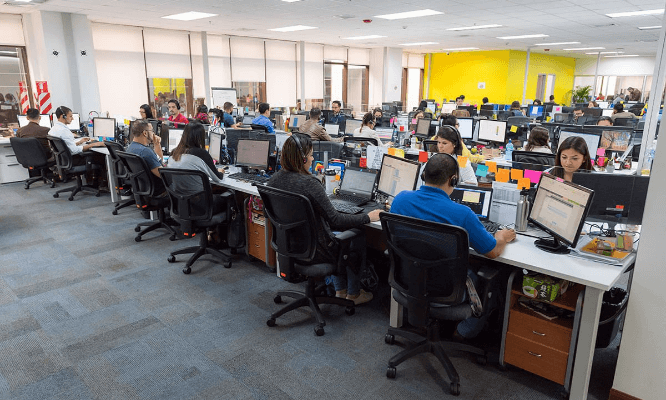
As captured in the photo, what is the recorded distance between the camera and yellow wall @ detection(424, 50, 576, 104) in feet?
53.0

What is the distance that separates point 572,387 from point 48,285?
372cm

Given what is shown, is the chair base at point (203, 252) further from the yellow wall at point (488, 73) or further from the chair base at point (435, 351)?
the yellow wall at point (488, 73)

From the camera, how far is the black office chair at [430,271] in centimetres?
205

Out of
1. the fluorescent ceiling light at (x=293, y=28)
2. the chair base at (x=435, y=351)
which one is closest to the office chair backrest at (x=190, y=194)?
the chair base at (x=435, y=351)

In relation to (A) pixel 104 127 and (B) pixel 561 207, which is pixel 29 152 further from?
(B) pixel 561 207

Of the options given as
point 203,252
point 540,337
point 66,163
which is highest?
point 66,163

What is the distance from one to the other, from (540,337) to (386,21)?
26.2ft

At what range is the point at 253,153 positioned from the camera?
4.44 m

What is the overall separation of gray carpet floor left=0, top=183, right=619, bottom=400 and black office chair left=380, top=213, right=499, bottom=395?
0.29 m

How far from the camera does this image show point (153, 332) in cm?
288

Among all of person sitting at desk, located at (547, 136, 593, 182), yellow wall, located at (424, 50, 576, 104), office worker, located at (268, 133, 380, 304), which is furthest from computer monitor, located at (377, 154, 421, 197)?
yellow wall, located at (424, 50, 576, 104)

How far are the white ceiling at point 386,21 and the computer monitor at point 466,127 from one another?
1793mm

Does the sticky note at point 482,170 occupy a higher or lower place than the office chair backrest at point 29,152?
higher

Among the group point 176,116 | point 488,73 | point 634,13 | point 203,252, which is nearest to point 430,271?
point 203,252
